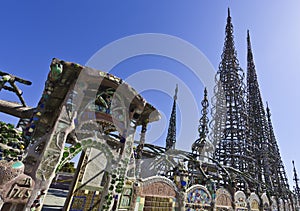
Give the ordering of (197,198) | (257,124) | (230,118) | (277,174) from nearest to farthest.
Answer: (197,198), (230,118), (277,174), (257,124)

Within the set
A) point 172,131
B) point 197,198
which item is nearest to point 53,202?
point 197,198

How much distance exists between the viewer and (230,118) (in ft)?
77.5

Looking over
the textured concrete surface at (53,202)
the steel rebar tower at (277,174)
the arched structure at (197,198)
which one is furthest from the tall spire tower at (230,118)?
the textured concrete surface at (53,202)

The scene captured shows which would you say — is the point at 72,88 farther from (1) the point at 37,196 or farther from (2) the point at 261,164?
(2) the point at 261,164

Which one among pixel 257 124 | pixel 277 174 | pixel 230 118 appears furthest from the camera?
pixel 257 124

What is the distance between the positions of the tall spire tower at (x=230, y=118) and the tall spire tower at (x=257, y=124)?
2804 mm

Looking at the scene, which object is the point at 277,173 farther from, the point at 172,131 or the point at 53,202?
the point at 53,202

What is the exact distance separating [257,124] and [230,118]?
9.25m

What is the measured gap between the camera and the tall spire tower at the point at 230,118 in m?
20.9

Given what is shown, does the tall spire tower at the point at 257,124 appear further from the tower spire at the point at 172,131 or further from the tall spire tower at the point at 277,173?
the tower spire at the point at 172,131

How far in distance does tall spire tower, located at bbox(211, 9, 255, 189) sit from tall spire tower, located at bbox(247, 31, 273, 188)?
280 centimetres

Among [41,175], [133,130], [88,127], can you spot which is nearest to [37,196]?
[41,175]

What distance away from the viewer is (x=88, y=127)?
750cm

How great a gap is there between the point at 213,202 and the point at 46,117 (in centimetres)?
828
